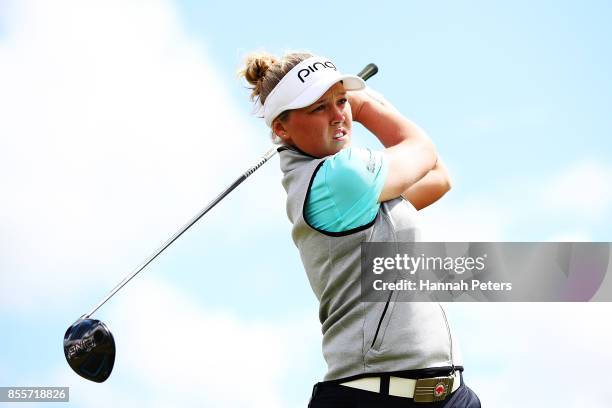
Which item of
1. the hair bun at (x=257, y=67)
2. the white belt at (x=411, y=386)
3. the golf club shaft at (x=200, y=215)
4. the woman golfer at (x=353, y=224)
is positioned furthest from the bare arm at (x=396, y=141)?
the golf club shaft at (x=200, y=215)

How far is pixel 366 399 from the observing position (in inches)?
135

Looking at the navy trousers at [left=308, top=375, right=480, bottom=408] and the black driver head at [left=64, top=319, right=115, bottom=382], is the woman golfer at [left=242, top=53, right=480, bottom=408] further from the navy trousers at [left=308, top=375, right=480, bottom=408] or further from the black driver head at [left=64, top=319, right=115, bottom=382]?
the black driver head at [left=64, top=319, right=115, bottom=382]

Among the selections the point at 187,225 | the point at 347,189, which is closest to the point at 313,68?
the point at 347,189

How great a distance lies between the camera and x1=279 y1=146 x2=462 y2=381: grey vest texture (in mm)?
3422

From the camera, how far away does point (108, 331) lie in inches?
182

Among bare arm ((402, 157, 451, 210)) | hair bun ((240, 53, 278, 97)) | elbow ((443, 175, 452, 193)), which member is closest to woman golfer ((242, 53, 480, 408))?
hair bun ((240, 53, 278, 97))

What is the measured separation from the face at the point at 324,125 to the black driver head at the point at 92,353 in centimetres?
161

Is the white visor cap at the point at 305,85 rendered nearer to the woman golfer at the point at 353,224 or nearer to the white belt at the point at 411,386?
the woman golfer at the point at 353,224

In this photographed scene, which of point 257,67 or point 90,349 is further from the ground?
point 257,67

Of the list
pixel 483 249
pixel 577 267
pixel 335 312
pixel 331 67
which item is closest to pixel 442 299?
pixel 335 312

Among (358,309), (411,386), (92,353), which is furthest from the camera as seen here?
(92,353)

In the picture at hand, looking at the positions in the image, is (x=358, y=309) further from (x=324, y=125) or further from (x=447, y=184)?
(x=447, y=184)

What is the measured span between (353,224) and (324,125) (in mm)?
498

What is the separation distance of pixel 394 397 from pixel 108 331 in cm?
186
